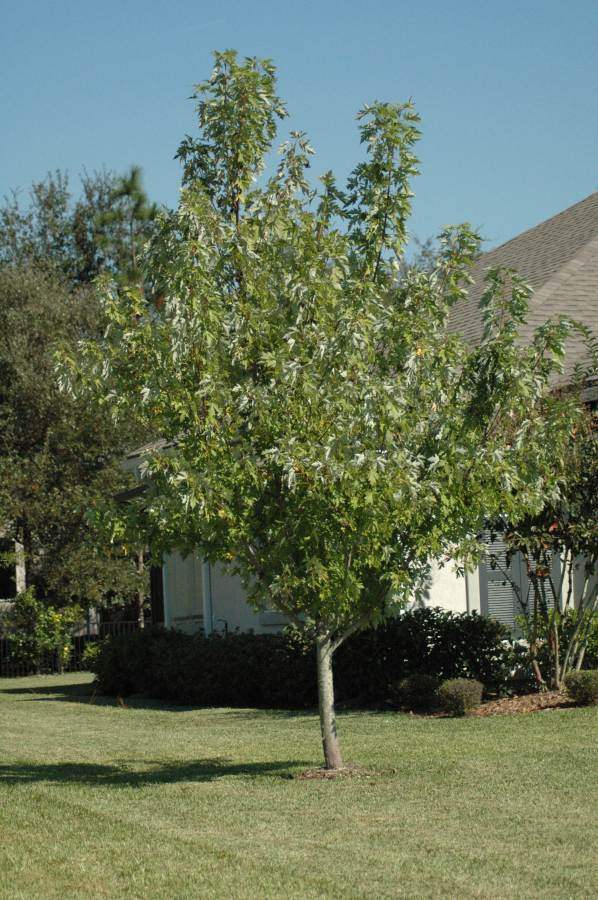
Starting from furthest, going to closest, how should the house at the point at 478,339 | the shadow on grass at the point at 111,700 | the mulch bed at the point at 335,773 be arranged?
the house at the point at 478,339, the shadow on grass at the point at 111,700, the mulch bed at the point at 335,773

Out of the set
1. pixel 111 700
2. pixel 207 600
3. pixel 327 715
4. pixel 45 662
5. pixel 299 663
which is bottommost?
pixel 111 700

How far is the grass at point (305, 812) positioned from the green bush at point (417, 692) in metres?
0.53

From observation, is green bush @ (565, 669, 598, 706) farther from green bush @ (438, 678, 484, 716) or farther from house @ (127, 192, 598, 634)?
house @ (127, 192, 598, 634)

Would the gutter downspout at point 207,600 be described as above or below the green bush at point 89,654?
above

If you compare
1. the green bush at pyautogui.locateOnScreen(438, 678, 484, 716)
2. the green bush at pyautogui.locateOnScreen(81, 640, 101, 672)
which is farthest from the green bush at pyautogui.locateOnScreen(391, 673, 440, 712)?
the green bush at pyautogui.locateOnScreen(81, 640, 101, 672)

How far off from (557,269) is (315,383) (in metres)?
11.6

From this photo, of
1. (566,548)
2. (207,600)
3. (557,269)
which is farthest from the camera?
(207,600)

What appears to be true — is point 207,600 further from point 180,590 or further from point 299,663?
point 299,663

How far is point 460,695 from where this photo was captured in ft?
43.1

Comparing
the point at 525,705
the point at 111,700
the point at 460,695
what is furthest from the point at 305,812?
the point at 111,700

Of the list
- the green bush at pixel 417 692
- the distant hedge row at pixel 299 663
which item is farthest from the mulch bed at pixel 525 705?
the distant hedge row at pixel 299 663

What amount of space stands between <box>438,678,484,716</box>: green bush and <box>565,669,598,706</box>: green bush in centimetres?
104

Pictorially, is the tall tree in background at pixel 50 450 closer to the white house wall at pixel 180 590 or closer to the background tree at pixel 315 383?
the white house wall at pixel 180 590

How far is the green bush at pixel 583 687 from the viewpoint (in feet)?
41.7
